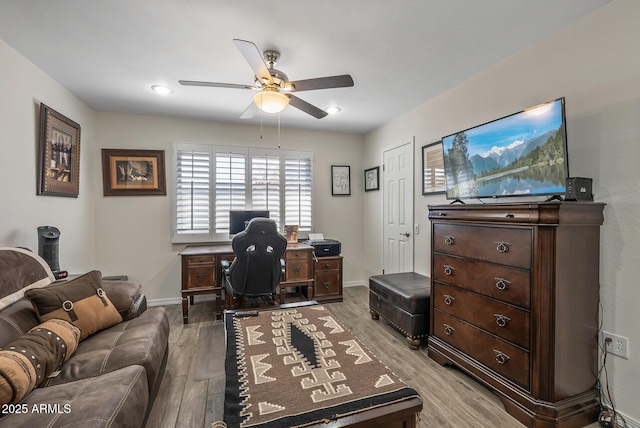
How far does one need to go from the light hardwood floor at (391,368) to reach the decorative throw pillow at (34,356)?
69 cm

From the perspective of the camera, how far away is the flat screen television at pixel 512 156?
184 cm

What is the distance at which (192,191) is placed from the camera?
404 centimetres

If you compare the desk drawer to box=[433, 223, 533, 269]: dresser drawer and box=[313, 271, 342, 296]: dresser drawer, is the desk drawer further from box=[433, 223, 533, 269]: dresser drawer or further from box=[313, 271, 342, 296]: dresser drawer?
box=[433, 223, 533, 269]: dresser drawer

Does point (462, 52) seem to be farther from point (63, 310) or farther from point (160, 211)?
point (160, 211)

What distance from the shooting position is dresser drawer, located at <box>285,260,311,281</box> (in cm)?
384

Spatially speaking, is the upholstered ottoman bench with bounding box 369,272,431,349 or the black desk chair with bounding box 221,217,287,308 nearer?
the upholstered ottoman bench with bounding box 369,272,431,349

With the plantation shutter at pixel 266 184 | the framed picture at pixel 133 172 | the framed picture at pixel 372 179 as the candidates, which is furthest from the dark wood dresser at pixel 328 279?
the framed picture at pixel 133 172

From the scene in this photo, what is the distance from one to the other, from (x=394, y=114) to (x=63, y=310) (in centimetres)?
393

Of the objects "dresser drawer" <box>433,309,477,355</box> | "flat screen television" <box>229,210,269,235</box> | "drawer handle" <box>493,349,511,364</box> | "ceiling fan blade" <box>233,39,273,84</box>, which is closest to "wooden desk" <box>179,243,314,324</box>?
"flat screen television" <box>229,210,269,235</box>

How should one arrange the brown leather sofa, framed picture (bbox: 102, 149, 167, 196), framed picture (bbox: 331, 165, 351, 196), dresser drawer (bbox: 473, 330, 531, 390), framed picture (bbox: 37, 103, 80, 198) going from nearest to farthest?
the brown leather sofa → dresser drawer (bbox: 473, 330, 531, 390) → framed picture (bbox: 37, 103, 80, 198) → framed picture (bbox: 102, 149, 167, 196) → framed picture (bbox: 331, 165, 351, 196)

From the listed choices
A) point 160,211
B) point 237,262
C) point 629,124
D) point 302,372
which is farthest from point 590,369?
point 160,211

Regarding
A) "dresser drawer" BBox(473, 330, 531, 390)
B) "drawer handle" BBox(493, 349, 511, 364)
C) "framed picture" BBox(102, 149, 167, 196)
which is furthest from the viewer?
"framed picture" BBox(102, 149, 167, 196)

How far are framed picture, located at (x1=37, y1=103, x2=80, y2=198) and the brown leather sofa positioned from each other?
1102 millimetres

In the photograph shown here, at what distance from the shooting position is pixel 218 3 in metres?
1.78
